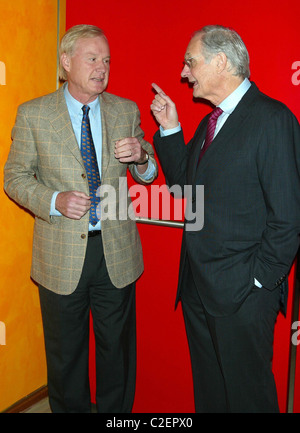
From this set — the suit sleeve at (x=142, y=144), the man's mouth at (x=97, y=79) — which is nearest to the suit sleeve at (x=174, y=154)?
the suit sleeve at (x=142, y=144)

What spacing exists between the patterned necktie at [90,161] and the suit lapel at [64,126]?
5 cm

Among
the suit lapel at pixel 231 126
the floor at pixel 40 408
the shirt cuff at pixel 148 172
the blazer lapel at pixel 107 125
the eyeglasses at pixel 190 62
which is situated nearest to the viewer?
the suit lapel at pixel 231 126

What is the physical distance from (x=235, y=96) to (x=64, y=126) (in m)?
0.78

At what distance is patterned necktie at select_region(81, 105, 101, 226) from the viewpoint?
91.9 inches

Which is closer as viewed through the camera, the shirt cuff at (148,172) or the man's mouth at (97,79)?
the man's mouth at (97,79)

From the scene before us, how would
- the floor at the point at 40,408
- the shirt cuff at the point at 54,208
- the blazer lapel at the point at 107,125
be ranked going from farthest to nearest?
the floor at the point at 40,408, the blazer lapel at the point at 107,125, the shirt cuff at the point at 54,208

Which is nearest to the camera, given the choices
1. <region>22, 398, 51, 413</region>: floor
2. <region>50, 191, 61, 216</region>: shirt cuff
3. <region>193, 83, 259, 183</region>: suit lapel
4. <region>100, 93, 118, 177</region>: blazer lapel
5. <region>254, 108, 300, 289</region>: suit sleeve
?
<region>254, 108, 300, 289</region>: suit sleeve

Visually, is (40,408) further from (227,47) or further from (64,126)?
(227,47)

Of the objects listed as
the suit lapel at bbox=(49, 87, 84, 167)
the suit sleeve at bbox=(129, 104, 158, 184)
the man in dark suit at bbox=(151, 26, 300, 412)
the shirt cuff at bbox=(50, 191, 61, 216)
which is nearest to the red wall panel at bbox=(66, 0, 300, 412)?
the suit sleeve at bbox=(129, 104, 158, 184)

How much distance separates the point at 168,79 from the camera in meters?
2.59

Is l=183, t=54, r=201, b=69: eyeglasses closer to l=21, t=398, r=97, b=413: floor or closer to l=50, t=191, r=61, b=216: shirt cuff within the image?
l=50, t=191, r=61, b=216: shirt cuff

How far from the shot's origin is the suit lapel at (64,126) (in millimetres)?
2293

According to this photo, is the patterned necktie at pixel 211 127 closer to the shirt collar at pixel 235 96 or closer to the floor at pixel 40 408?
the shirt collar at pixel 235 96

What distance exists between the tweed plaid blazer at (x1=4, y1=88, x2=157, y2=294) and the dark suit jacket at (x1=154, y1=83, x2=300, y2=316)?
1.34ft
